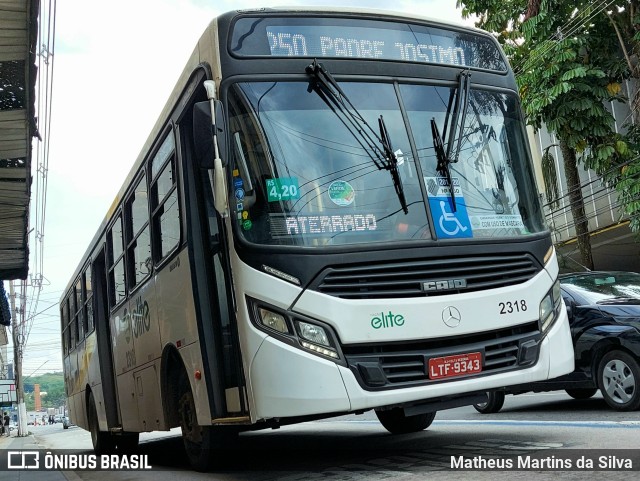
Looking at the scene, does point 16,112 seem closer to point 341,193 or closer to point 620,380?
point 341,193

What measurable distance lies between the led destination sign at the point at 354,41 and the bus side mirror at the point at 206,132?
573mm

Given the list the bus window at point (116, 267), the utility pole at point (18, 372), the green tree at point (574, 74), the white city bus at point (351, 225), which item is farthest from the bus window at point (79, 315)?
the utility pole at point (18, 372)

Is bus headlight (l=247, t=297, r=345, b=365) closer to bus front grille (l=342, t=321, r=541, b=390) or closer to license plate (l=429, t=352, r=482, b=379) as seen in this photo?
bus front grille (l=342, t=321, r=541, b=390)

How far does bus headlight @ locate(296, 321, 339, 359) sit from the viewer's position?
18.8ft

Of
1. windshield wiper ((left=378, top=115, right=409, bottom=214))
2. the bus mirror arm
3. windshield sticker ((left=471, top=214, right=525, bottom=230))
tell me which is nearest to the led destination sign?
the bus mirror arm

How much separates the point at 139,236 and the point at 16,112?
3.09 meters

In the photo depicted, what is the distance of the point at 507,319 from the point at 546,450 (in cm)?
117

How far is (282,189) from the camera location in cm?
605

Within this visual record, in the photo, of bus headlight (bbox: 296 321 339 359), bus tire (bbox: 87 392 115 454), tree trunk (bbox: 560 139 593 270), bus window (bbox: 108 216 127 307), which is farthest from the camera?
tree trunk (bbox: 560 139 593 270)

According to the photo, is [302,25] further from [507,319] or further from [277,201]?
[507,319]

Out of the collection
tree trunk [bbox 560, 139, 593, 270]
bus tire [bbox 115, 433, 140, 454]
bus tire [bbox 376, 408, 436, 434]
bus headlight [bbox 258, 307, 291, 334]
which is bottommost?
bus tire [bbox 376, 408, 436, 434]

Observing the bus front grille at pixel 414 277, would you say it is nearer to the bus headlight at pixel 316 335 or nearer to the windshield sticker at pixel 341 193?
the bus headlight at pixel 316 335

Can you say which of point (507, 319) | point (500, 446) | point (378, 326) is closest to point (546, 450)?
point (500, 446)

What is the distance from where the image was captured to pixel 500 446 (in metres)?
7.11
